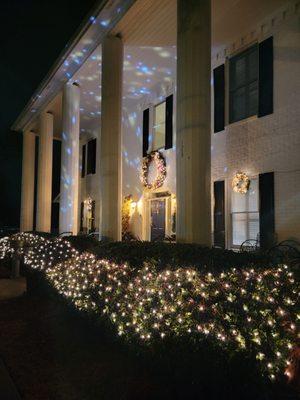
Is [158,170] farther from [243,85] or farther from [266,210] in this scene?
[266,210]

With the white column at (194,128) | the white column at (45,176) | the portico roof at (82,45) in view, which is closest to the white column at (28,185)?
the white column at (45,176)

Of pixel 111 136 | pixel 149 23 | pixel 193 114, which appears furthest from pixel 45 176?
pixel 193 114

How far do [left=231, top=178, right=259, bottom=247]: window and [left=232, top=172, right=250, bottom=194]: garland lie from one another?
12 centimetres

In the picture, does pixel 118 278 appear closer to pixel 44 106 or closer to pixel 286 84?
pixel 286 84

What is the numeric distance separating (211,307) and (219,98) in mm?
7115

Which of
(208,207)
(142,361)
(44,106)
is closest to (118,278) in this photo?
(142,361)

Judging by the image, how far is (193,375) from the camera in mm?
3203

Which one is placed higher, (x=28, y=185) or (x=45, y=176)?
(x=45, y=176)

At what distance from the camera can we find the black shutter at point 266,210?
7.68 meters

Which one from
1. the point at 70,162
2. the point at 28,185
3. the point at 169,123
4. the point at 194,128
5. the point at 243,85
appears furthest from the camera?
the point at 28,185

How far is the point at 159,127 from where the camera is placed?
12.5m

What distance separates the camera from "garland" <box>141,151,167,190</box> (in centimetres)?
1182

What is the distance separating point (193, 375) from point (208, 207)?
350 cm

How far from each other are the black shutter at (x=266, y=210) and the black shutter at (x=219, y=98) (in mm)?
2082
